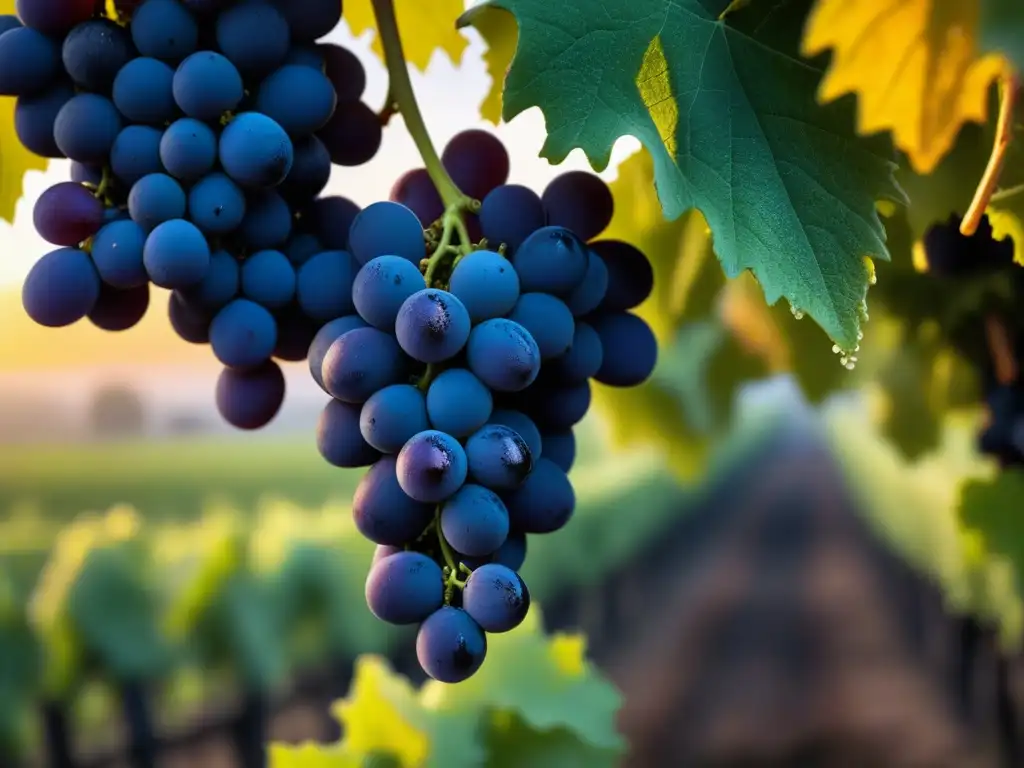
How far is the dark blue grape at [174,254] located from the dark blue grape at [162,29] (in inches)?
4.0

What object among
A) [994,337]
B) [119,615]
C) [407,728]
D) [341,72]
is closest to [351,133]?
[341,72]

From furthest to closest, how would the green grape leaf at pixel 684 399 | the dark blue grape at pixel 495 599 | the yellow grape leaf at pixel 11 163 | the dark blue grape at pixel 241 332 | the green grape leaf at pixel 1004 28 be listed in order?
the green grape leaf at pixel 684 399 < the yellow grape leaf at pixel 11 163 < the dark blue grape at pixel 241 332 < the dark blue grape at pixel 495 599 < the green grape leaf at pixel 1004 28

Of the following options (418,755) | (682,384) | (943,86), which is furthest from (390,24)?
(682,384)

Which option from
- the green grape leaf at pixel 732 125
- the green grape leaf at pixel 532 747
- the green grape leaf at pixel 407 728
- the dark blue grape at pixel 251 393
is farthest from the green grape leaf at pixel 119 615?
the green grape leaf at pixel 732 125

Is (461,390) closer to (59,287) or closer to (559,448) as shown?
(559,448)

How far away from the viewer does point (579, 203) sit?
0.61 metres

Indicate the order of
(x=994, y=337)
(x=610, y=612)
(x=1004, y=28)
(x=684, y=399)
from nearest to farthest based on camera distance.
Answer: (x=1004, y=28)
(x=994, y=337)
(x=684, y=399)
(x=610, y=612)

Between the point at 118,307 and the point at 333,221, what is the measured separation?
0.14m

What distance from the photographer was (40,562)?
3.94 metres

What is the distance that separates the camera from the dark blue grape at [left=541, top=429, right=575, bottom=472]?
630 mm

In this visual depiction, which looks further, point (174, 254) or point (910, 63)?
point (174, 254)

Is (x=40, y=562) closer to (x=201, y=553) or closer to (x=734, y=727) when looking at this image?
(x=201, y=553)

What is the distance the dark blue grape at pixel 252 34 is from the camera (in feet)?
1.82

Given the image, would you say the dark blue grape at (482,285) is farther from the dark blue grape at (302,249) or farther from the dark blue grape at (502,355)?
the dark blue grape at (302,249)
